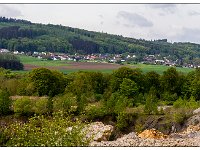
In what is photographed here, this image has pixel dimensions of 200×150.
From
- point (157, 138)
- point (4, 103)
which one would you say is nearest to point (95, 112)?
point (4, 103)

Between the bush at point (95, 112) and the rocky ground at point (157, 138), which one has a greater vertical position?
the rocky ground at point (157, 138)

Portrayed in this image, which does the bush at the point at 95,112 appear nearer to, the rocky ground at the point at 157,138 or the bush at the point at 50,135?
the rocky ground at the point at 157,138

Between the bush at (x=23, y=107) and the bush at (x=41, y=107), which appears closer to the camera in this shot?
the bush at (x=41, y=107)

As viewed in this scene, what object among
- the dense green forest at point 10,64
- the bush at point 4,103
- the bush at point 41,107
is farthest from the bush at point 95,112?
the dense green forest at point 10,64

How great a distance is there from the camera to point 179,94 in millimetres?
78500

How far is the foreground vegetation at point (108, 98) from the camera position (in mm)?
57625

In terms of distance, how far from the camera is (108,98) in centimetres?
6944

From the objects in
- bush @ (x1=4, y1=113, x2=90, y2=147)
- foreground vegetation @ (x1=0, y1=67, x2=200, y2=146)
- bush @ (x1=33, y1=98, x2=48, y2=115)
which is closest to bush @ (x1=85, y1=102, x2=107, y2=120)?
foreground vegetation @ (x1=0, y1=67, x2=200, y2=146)

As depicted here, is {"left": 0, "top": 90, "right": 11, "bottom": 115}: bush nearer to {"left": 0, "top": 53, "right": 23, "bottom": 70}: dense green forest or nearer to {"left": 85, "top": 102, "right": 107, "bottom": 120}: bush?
{"left": 85, "top": 102, "right": 107, "bottom": 120}: bush

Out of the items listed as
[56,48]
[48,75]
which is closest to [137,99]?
[48,75]

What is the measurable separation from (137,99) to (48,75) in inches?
642

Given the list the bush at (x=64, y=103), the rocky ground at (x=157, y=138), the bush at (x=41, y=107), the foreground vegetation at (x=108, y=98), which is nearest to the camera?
the rocky ground at (x=157, y=138)

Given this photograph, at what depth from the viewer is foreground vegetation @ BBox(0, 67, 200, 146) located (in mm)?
57625

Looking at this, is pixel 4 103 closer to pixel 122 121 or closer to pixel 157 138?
pixel 122 121
